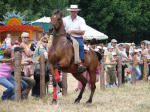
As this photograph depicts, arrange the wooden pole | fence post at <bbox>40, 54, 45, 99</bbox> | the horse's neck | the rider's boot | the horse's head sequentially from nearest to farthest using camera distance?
the horse's head < the horse's neck < the rider's boot < fence post at <bbox>40, 54, 45, 99</bbox> < the wooden pole

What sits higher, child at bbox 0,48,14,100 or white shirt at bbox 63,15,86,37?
white shirt at bbox 63,15,86,37

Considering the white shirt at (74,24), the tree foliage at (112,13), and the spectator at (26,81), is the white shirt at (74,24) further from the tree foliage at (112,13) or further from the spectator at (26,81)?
the tree foliage at (112,13)

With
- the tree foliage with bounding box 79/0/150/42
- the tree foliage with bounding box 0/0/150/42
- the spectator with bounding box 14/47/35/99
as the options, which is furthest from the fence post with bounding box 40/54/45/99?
the tree foliage with bounding box 79/0/150/42

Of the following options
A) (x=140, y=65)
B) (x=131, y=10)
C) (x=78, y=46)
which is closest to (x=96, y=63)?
(x=78, y=46)

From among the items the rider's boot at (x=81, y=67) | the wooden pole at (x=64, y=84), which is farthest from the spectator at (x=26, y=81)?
the wooden pole at (x=64, y=84)

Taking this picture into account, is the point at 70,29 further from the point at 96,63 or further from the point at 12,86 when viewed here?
the point at 12,86

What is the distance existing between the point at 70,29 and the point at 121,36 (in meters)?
42.0

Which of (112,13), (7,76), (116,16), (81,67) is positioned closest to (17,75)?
(7,76)

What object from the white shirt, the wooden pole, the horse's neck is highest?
the white shirt

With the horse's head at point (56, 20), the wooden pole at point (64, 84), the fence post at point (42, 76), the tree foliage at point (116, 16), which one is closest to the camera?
the horse's head at point (56, 20)

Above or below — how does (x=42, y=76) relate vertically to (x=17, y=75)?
below

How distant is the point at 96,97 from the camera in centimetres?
1148

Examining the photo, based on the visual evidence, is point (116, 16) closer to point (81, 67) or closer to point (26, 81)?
point (26, 81)

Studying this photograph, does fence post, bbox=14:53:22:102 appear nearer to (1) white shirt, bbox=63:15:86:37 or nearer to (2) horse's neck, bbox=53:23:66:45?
(2) horse's neck, bbox=53:23:66:45
